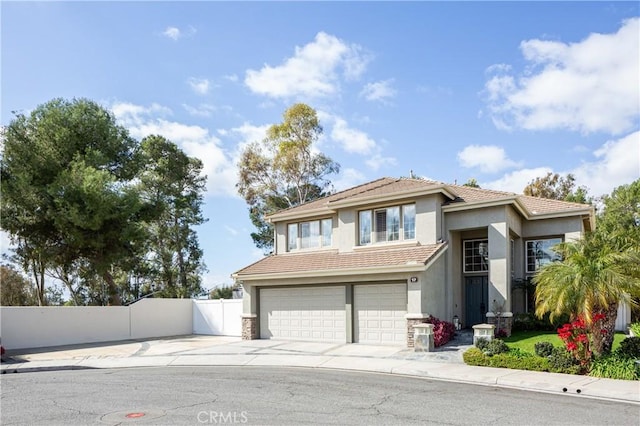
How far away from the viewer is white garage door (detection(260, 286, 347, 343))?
65.5 ft

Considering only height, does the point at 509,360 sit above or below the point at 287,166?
below

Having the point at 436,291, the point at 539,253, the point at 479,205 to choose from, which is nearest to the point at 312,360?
the point at 436,291

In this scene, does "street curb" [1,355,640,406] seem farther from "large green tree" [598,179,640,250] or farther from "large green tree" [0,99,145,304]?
"large green tree" [598,179,640,250]

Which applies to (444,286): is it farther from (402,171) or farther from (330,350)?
(402,171)

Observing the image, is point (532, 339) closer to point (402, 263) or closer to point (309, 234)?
point (402, 263)

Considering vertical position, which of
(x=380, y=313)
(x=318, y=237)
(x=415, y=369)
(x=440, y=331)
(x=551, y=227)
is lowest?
(x=415, y=369)

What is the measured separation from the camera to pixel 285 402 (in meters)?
9.69

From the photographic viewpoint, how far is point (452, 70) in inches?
711

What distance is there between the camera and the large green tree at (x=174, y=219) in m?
37.2

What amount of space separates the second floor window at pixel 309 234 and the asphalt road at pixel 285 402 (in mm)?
9947

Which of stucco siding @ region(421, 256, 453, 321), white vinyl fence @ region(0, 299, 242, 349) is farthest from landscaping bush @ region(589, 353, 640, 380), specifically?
white vinyl fence @ region(0, 299, 242, 349)

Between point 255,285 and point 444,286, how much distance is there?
322 inches

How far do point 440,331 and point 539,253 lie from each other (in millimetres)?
6729

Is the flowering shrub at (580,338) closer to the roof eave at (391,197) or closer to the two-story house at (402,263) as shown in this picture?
the two-story house at (402,263)
